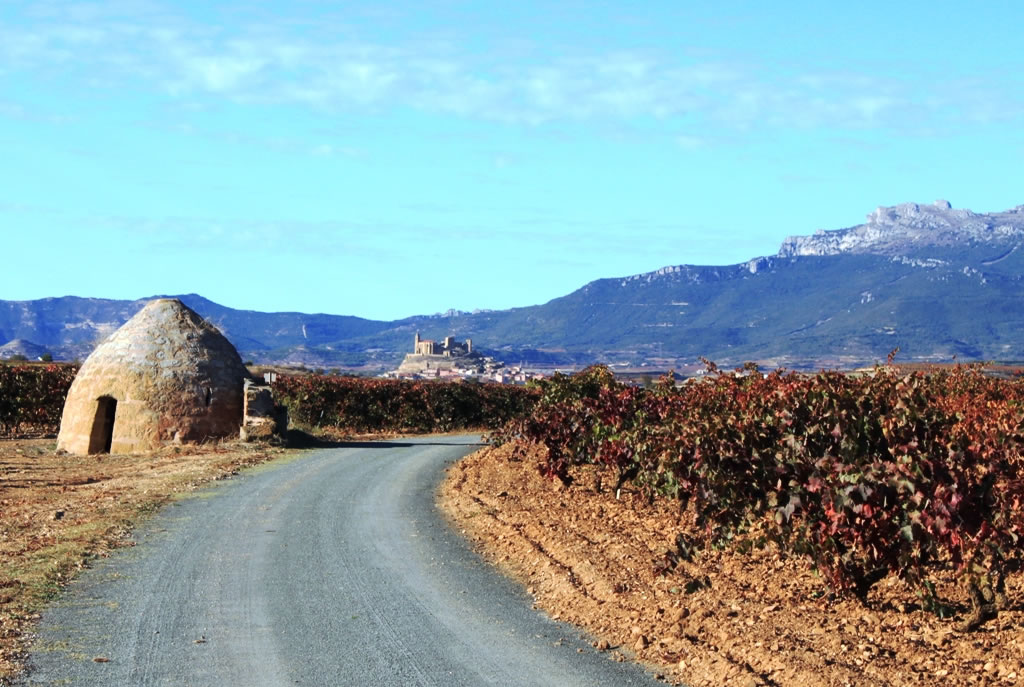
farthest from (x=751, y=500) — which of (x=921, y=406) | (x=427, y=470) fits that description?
(x=427, y=470)

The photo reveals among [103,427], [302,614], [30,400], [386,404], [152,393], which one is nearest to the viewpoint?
[302,614]

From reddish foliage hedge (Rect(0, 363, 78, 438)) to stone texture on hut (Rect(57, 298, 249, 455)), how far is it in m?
7.47

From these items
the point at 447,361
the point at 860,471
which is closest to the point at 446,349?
the point at 447,361

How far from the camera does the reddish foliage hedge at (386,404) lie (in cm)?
4062

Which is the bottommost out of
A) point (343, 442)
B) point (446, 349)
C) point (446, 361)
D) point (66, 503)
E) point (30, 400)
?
point (66, 503)

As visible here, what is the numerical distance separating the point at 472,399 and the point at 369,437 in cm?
836

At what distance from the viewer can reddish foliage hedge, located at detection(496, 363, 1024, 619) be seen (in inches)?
336

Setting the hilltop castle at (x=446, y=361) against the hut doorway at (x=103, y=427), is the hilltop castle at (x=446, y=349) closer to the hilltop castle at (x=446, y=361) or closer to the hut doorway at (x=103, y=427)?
the hilltop castle at (x=446, y=361)

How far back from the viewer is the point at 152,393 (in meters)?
27.0

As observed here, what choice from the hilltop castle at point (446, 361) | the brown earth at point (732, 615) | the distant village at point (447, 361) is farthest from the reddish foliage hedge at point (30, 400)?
the hilltop castle at point (446, 361)

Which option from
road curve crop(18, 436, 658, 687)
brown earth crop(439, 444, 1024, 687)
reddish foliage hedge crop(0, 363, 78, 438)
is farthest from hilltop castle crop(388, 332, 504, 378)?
brown earth crop(439, 444, 1024, 687)

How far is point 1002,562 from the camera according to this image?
8.45 m

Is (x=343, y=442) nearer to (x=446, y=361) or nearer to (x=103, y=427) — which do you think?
(x=103, y=427)

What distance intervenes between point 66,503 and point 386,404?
24.5 meters
